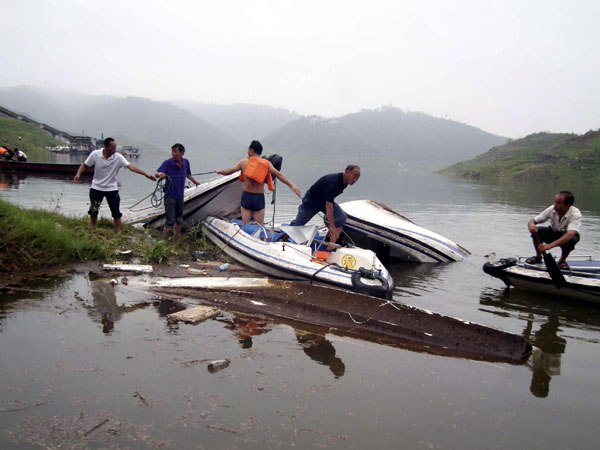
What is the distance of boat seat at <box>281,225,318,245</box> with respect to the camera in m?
8.00

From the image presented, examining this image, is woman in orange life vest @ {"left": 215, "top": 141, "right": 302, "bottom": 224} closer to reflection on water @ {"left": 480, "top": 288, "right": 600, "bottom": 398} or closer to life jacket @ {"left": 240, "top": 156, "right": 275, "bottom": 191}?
life jacket @ {"left": 240, "top": 156, "right": 275, "bottom": 191}

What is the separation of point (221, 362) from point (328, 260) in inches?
156

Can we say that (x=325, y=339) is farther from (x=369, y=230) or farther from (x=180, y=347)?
(x=369, y=230)

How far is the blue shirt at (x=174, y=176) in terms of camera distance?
334 inches

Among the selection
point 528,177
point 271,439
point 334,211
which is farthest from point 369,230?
point 528,177

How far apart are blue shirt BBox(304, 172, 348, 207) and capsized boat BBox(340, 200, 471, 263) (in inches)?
64.7

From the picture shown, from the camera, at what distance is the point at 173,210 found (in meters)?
8.75

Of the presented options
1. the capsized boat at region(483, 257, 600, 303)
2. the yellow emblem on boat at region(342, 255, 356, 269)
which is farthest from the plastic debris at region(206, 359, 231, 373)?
the capsized boat at region(483, 257, 600, 303)

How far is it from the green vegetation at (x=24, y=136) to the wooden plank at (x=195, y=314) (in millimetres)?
44290

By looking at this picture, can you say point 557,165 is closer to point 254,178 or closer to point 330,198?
point 330,198

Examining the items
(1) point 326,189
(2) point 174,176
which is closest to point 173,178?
(2) point 174,176

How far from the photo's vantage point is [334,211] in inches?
345

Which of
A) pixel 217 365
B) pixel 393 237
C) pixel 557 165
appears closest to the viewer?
pixel 217 365

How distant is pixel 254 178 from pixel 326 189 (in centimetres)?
144
